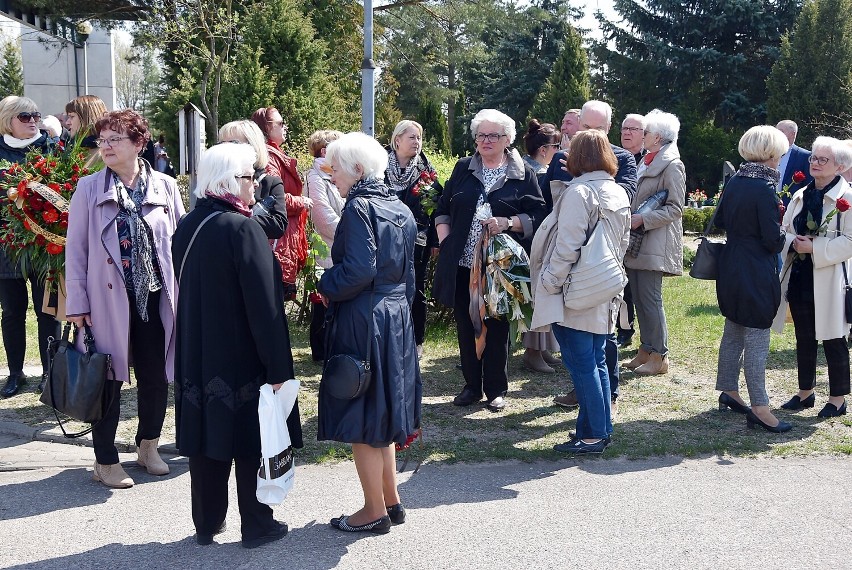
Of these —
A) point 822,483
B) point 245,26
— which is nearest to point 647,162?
point 822,483

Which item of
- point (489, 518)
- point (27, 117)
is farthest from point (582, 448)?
point (27, 117)

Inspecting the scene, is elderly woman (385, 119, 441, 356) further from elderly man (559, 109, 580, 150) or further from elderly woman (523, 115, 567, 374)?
elderly man (559, 109, 580, 150)

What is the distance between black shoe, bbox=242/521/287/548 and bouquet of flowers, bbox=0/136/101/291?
7.99 feet

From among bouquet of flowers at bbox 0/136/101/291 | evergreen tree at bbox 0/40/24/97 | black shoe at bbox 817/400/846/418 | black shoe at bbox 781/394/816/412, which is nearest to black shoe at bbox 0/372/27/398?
bouquet of flowers at bbox 0/136/101/291

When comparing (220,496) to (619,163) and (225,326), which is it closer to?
(225,326)

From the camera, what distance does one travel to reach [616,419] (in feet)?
19.8

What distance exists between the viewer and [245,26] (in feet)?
69.8

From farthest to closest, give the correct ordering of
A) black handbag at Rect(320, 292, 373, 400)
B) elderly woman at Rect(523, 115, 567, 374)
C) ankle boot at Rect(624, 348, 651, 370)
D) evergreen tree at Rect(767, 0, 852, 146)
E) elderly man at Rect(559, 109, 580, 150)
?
1. evergreen tree at Rect(767, 0, 852, 146)
2. elderly man at Rect(559, 109, 580, 150)
3. ankle boot at Rect(624, 348, 651, 370)
4. elderly woman at Rect(523, 115, 567, 374)
5. black handbag at Rect(320, 292, 373, 400)

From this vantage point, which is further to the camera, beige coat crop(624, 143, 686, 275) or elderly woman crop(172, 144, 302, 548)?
beige coat crop(624, 143, 686, 275)

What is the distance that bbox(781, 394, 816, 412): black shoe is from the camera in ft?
20.6

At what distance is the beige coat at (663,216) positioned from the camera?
22.2 ft

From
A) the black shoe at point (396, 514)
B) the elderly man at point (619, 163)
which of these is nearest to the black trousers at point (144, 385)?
the black shoe at point (396, 514)

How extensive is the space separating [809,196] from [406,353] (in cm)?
362

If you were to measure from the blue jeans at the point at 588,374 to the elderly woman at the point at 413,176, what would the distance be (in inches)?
77.4
